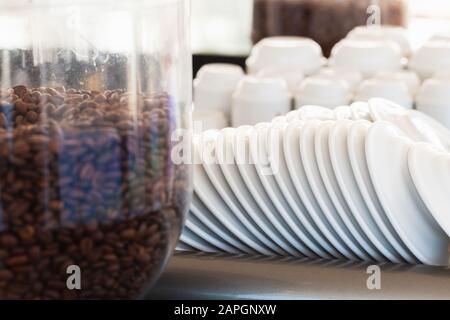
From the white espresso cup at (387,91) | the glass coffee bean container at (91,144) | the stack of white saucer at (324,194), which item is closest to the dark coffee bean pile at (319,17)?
the white espresso cup at (387,91)

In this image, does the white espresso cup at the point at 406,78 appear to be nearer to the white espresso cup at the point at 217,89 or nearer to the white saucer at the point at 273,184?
the white espresso cup at the point at 217,89

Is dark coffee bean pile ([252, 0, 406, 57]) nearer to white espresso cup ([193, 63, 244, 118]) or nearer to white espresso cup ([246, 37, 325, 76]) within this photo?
white espresso cup ([246, 37, 325, 76])

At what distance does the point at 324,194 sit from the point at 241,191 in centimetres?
8

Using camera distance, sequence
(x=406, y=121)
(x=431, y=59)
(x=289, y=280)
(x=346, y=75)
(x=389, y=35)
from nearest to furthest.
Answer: (x=289, y=280)
(x=406, y=121)
(x=346, y=75)
(x=431, y=59)
(x=389, y=35)

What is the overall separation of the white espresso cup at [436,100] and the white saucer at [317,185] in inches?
20.2

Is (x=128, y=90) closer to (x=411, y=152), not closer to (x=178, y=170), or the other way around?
(x=178, y=170)

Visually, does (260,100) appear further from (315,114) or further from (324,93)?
(315,114)

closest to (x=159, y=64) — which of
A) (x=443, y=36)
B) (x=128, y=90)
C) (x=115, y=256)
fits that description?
(x=128, y=90)

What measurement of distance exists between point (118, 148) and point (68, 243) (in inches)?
3.3

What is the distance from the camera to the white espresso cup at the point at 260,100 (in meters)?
1.42

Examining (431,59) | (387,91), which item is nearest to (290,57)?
(431,59)

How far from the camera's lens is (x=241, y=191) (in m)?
0.87

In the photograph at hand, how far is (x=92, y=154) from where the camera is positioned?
2.18ft

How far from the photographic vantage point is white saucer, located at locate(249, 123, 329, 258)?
2.79ft
